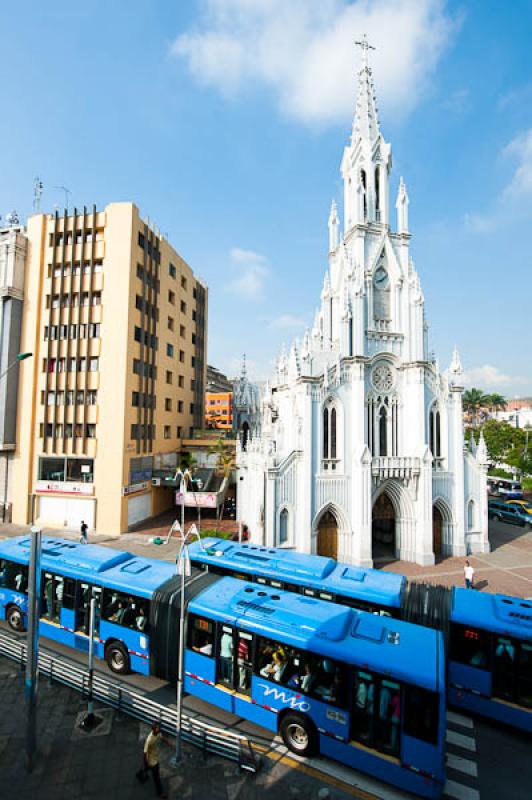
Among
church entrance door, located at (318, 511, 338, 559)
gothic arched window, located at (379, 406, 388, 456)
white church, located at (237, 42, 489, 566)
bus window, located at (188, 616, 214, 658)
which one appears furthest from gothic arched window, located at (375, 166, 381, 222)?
bus window, located at (188, 616, 214, 658)

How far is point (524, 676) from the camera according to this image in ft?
35.0

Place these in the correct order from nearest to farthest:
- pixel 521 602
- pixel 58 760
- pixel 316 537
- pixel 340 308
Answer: pixel 58 760 → pixel 521 602 → pixel 316 537 → pixel 340 308

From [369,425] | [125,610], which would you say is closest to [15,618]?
[125,610]

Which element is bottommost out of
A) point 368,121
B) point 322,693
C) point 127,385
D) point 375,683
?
point 322,693

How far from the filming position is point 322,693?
30.7 ft

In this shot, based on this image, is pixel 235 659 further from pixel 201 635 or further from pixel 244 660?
pixel 201 635

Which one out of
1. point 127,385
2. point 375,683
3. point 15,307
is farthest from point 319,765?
point 15,307

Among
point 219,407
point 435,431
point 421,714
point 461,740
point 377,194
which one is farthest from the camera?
point 219,407

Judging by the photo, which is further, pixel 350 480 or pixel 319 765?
pixel 350 480

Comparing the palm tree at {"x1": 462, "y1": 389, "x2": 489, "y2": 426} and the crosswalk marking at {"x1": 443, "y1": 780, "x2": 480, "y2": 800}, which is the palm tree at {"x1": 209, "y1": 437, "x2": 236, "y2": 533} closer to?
the crosswalk marking at {"x1": 443, "y1": 780, "x2": 480, "y2": 800}

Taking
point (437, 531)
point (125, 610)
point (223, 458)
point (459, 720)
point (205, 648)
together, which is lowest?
point (459, 720)

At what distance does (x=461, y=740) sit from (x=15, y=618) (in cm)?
1508

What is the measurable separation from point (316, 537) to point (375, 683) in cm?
1647

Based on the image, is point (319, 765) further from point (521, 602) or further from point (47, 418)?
point (47, 418)
